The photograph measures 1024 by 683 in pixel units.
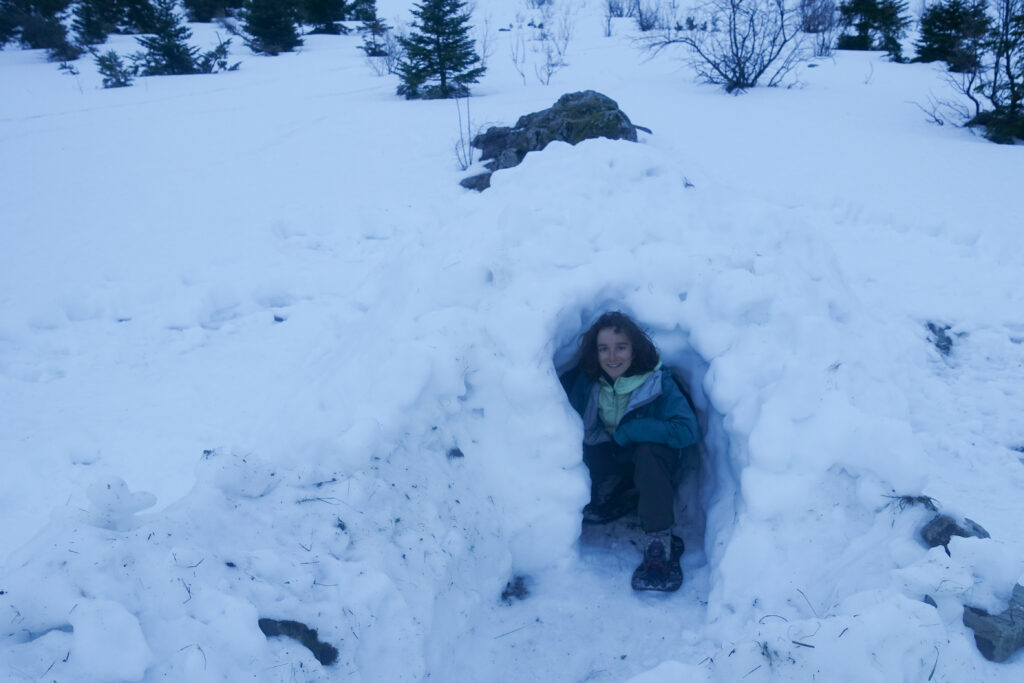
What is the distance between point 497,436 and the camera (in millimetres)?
2533

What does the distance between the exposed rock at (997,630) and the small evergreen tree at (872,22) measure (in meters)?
15.1

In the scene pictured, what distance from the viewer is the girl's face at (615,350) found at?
2.72m

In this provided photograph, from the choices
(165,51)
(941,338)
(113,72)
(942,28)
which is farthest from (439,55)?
(942,28)

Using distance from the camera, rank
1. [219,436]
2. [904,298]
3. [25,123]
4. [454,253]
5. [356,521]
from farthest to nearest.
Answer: [25,123]
[904,298]
[219,436]
[454,253]
[356,521]

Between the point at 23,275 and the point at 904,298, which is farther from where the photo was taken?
the point at 23,275

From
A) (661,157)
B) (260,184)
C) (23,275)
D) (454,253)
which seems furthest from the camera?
(260,184)

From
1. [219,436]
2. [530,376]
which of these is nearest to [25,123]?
[219,436]

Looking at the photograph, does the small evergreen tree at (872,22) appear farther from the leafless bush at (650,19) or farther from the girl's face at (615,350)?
the girl's face at (615,350)

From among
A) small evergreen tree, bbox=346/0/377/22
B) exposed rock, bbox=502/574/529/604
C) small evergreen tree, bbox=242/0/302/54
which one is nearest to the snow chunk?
exposed rock, bbox=502/574/529/604

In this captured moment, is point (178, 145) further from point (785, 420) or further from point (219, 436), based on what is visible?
point (785, 420)

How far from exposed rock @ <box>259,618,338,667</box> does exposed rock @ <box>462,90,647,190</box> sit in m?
4.85

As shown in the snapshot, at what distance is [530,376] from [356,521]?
0.85m

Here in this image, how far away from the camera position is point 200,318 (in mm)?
4137

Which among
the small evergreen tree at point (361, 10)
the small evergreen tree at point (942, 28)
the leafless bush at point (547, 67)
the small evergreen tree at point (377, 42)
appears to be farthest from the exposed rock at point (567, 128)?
the small evergreen tree at point (361, 10)
